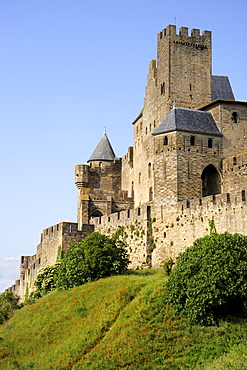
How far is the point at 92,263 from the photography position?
31781 mm

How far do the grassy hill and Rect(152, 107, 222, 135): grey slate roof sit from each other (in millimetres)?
12140

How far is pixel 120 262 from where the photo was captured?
3244 cm

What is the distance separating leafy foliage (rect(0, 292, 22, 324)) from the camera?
3322 centimetres

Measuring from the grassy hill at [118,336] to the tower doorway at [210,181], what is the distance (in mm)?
11031

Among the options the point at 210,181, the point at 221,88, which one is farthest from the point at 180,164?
the point at 221,88

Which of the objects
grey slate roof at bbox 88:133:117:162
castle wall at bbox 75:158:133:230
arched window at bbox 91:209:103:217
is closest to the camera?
castle wall at bbox 75:158:133:230

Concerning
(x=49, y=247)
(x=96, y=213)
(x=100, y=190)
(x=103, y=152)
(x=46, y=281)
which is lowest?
(x=46, y=281)

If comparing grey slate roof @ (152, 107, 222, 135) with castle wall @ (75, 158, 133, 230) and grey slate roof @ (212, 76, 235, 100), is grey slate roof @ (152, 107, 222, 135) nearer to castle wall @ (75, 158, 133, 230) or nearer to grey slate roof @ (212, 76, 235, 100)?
grey slate roof @ (212, 76, 235, 100)

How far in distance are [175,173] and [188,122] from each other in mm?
4035

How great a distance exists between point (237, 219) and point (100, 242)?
7.26 m

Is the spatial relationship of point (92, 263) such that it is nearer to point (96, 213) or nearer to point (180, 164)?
point (180, 164)

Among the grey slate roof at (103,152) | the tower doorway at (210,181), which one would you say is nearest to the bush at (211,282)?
the tower doorway at (210,181)

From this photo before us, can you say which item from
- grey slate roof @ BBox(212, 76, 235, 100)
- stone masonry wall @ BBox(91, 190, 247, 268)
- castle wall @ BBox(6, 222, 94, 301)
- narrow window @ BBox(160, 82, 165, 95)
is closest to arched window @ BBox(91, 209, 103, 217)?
castle wall @ BBox(6, 222, 94, 301)

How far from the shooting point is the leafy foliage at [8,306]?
109ft
